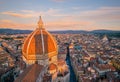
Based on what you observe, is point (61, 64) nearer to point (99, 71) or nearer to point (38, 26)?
point (38, 26)

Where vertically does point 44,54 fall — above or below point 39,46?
below

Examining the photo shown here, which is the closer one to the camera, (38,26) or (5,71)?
(38,26)

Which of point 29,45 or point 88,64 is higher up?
point 29,45

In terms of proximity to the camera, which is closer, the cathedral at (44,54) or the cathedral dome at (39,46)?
the cathedral at (44,54)

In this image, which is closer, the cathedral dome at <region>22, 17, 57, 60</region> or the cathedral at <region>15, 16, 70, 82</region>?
the cathedral at <region>15, 16, 70, 82</region>

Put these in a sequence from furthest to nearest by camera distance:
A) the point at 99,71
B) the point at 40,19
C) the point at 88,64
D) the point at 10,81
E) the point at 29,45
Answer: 1. the point at 88,64
2. the point at 99,71
3. the point at 10,81
4. the point at 40,19
5. the point at 29,45

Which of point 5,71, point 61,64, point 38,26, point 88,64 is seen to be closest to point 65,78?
point 61,64

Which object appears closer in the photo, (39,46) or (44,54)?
(44,54)

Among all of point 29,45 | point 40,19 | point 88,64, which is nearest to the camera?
point 29,45
